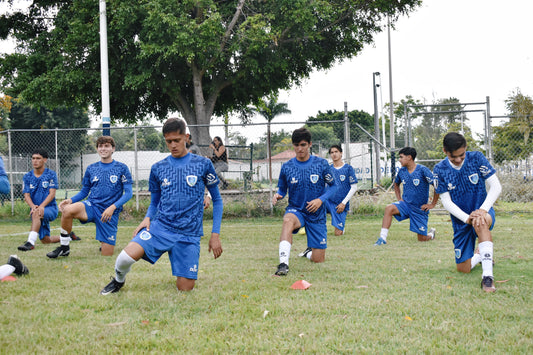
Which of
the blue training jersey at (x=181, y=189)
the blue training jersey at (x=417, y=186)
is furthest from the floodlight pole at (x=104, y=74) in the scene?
the blue training jersey at (x=181, y=189)

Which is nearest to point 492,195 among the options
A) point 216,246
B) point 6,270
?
point 216,246

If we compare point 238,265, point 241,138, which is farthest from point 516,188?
point 238,265

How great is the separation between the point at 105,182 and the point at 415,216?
5.58m

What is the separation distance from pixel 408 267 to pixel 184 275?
2929mm

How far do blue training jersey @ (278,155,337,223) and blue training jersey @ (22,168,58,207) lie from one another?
500cm

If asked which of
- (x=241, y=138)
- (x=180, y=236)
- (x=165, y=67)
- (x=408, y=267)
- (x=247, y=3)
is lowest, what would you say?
(x=408, y=267)

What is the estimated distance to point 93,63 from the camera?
19.1 m

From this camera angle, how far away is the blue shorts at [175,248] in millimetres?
4648

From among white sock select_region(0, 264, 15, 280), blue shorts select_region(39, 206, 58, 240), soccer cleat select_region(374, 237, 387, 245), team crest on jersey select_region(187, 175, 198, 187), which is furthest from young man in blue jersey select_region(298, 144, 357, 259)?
white sock select_region(0, 264, 15, 280)

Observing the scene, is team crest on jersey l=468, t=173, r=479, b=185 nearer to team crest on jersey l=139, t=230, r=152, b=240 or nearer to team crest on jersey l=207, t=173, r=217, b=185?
team crest on jersey l=207, t=173, r=217, b=185

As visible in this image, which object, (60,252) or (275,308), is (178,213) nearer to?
(275,308)

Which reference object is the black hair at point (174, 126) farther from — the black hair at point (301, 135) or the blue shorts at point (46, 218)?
the blue shorts at point (46, 218)

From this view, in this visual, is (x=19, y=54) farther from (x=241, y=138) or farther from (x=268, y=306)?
(x=268, y=306)

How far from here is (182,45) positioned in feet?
53.7
